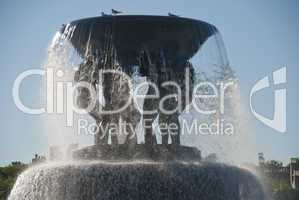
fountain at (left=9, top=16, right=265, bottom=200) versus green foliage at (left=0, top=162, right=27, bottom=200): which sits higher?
fountain at (left=9, top=16, right=265, bottom=200)

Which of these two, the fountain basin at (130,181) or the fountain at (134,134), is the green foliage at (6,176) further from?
the fountain basin at (130,181)

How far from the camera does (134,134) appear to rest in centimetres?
2012

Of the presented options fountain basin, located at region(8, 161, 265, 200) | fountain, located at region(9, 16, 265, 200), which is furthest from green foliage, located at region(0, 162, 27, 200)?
fountain basin, located at region(8, 161, 265, 200)

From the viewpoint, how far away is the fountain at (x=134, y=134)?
18531mm

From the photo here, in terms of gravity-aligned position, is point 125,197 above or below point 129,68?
below

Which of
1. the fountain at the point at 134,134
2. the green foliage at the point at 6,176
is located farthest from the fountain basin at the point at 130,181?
the green foliage at the point at 6,176

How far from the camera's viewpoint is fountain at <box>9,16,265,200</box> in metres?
18.5

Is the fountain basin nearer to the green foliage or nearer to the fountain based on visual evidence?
the fountain

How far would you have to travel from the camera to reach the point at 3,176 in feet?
152

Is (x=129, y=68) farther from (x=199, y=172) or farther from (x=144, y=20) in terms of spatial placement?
(x=199, y=172)

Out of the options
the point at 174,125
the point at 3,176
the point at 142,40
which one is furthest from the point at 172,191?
the point at 3,176

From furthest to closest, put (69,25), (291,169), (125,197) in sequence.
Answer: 1. (291,169)
2. (69,25)
3. (125,197)

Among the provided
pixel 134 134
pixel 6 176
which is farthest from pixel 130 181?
pixel 6 176

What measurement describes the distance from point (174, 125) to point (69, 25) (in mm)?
3281
